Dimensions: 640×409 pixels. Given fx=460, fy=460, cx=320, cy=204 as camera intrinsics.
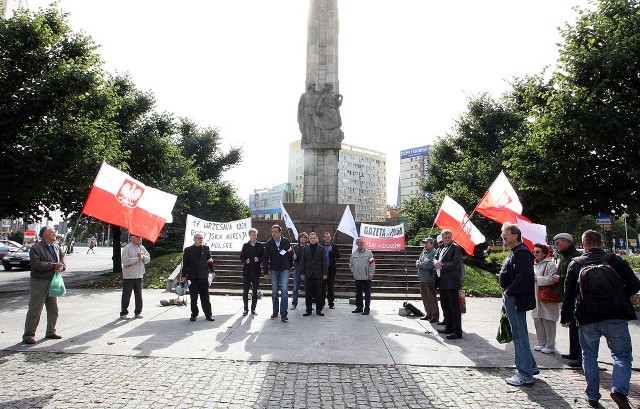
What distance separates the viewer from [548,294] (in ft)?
24.7

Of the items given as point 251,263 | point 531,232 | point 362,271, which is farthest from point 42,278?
point 531,232

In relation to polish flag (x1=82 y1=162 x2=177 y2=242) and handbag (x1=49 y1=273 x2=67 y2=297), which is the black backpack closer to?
polish flag (x1=82 y1=162 x2=177 y2=242)

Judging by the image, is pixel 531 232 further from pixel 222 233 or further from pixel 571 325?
pixel 222 233

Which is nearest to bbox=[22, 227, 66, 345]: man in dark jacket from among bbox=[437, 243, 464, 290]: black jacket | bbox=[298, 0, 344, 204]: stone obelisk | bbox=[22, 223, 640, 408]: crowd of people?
bbox=[22, 223, 640, 408]: crowd of people

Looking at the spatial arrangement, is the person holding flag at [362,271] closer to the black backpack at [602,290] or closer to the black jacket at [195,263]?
the black jacket at [195,263]

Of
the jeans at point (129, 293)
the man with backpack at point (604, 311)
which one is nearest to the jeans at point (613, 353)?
the man with backpack at point (604, 311)

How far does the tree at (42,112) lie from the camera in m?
13.9

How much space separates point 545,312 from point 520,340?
2.01 m

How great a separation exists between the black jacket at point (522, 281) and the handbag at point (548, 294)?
74.9 inches

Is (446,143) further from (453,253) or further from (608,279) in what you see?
(608,279)

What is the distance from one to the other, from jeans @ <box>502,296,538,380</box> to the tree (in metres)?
13.5

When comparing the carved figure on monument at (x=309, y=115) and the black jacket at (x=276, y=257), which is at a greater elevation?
the carved figure on monument at (x=309, y=115)

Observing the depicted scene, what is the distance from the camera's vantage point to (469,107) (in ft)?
→ 100

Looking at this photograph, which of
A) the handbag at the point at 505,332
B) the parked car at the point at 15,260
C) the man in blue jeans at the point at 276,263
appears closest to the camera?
the handbag at the point at 505,332
